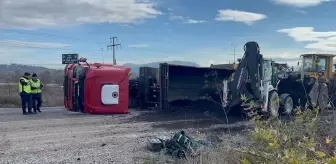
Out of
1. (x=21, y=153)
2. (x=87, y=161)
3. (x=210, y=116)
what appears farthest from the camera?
(x=210, y=116)

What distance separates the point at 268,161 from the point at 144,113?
10.7m

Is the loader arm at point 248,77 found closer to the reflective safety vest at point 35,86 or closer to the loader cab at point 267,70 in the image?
the loader cab at point 267,70

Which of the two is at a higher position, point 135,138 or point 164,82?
point 164,82

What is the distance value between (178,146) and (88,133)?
11.3 feet

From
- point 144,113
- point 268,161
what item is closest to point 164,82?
point 144,113

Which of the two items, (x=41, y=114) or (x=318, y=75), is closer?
(x=41, y=114)

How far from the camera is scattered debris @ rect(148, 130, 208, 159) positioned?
23.3 ft

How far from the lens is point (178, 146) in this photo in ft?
24.2

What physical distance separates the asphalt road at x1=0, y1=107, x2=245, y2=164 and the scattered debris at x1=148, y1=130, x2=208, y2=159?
0.29 meters

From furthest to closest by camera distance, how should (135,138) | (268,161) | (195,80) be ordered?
(195,80) < (135,138) < (268,161)

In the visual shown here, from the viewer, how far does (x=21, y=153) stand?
25.1 feet

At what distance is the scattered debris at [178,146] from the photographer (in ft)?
23.3

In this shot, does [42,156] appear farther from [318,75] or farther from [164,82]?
[318,75]

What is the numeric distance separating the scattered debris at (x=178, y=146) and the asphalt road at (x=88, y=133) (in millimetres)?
→ 286
